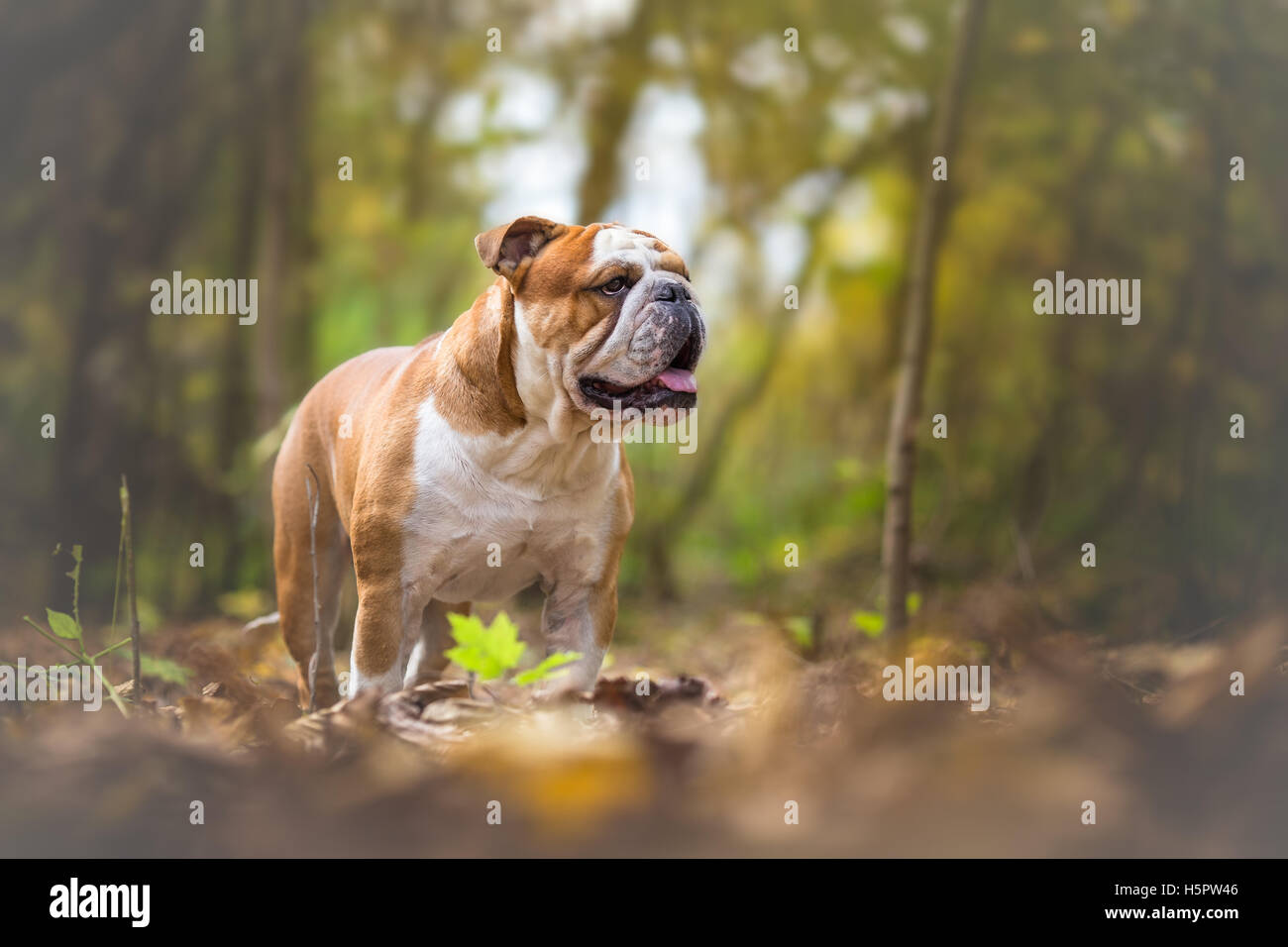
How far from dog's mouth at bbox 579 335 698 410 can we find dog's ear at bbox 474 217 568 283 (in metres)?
0.42

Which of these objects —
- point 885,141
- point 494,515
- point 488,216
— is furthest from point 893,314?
point 494,515

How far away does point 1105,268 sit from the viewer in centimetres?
682

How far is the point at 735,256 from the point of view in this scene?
833 cm

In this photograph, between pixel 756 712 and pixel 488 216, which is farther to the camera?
pixel 488 216

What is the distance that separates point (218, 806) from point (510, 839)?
1.68 ft

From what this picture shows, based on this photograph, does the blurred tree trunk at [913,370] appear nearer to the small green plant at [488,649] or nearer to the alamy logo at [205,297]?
the small green plant at [488,649]

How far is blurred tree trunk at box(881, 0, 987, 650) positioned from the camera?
14.4ft

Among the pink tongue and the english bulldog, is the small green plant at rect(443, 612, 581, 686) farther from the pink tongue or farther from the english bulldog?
the pink tongue

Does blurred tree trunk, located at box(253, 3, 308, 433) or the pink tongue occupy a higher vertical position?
blurred tree trunk, located at box(253, 3, 308, 433)

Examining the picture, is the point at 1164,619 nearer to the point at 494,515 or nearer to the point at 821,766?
the point at 494,515

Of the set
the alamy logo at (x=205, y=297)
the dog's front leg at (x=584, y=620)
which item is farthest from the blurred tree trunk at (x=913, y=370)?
the alamy logo at (x=205, y=297)

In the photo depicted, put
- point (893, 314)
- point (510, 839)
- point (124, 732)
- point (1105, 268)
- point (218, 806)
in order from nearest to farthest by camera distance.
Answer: point (510, 839) < point (218, 806) < point (124, 732) < point (1105, 268) < point (893, 314)

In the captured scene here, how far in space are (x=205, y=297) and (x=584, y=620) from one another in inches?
188
